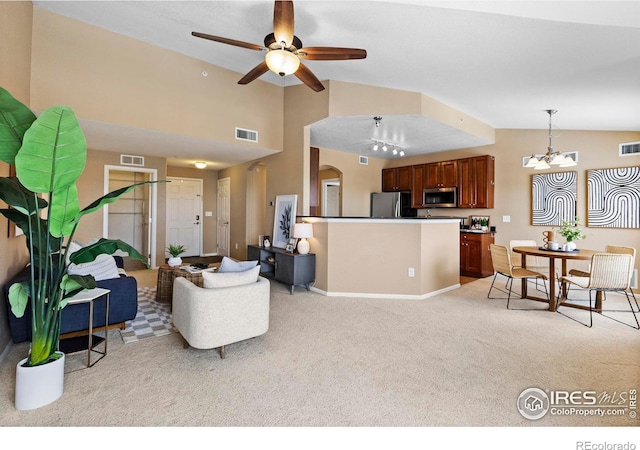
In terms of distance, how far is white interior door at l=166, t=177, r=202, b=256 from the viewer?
7375mm

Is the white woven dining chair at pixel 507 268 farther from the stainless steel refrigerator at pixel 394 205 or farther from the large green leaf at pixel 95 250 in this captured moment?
the large green leaf at pixel 95 250

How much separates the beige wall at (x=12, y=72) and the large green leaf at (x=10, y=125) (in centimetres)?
107

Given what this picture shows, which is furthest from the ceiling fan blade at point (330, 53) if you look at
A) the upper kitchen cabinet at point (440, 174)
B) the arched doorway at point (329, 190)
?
the arched doorway at point (329, 190)

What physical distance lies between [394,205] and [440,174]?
1.23 metres

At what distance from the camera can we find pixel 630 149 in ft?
15.3

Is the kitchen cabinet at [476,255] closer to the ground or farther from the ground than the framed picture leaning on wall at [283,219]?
closer to the ground

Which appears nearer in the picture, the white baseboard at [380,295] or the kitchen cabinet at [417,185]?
the white baseboard at [380,295]

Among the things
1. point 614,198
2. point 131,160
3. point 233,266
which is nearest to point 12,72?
point 233,266

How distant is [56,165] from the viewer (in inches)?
68.6

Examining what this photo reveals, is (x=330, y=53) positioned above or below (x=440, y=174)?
above

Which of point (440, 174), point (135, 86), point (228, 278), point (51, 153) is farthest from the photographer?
point (440, 174)

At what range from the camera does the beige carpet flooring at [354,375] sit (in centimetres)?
182

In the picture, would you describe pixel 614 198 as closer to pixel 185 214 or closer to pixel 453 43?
pixel 453 43
